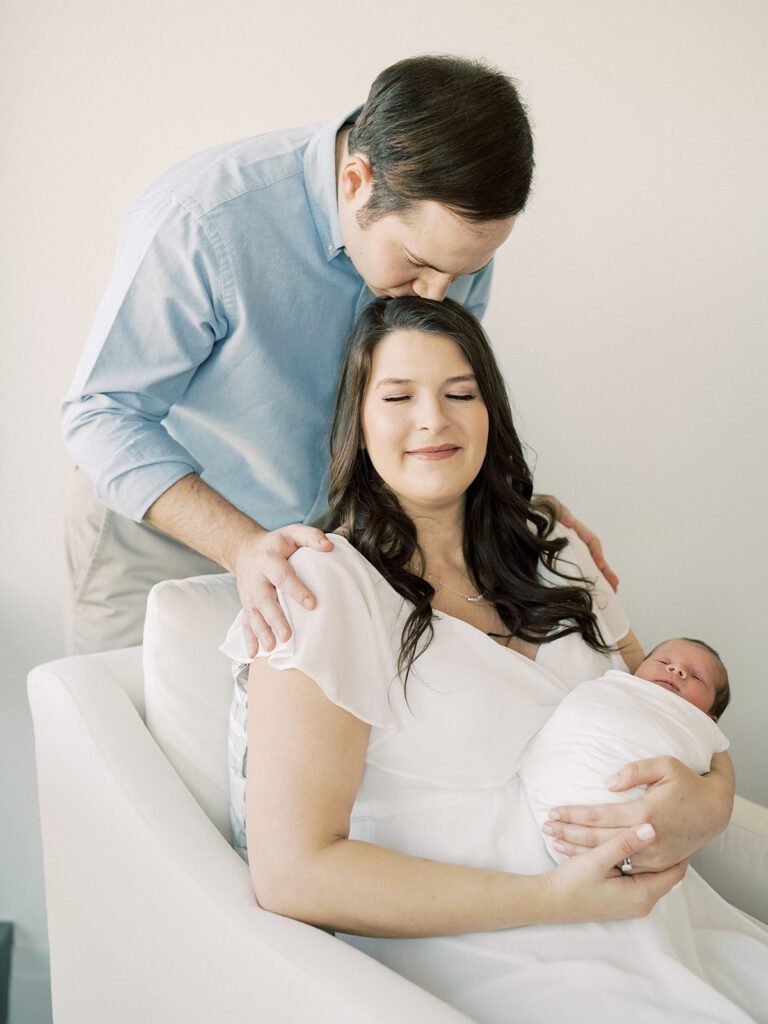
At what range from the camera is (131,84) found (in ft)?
6.62

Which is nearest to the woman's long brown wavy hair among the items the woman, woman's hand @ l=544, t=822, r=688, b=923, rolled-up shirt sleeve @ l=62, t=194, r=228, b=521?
the woman

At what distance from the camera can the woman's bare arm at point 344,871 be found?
119cm

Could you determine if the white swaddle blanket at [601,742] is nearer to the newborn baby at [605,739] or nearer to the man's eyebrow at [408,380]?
the newborn baby at [605,739]

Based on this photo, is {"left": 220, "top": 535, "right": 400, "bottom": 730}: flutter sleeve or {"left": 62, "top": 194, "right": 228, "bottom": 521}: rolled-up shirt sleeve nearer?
{"left": 220, "top": 535, "right": 400, "bottom": 730}: flutter sleeve

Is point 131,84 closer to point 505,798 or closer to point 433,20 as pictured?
point 433,20

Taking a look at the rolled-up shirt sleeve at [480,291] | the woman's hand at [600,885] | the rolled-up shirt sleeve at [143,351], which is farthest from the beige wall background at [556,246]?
the woman's hand at [600,885]

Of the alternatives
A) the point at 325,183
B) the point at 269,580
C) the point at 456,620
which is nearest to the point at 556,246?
the point at 325,183

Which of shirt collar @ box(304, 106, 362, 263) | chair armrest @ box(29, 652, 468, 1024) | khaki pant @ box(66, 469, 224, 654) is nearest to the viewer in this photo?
chair armrest @ box(29, 652, 468, 1024)

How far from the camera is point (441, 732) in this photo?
134 centimetres

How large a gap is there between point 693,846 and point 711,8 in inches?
69.5

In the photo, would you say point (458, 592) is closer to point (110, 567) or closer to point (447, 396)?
point (447, 396)

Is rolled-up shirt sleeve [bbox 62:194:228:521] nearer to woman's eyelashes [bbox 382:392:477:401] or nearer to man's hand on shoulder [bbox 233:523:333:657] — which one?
man's hand on shoulder [bbox 233:523:333:657]

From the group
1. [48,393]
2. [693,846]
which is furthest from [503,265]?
[693,846]

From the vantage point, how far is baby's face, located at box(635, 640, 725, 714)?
5.15ft
